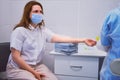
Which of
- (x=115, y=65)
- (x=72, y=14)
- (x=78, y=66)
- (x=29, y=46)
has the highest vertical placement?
(x=72, y=14)

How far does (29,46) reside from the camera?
7.18 feet

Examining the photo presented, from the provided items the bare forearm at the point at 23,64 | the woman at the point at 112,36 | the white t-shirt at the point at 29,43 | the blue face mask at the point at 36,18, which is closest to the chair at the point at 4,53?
the white t-shirt at the point at 29,43

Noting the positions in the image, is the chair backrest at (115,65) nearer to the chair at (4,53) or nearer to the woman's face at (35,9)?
the woman's face at (35,9)

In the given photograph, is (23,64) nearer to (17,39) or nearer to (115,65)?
(17,39)

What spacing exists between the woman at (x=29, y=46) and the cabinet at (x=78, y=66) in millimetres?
131

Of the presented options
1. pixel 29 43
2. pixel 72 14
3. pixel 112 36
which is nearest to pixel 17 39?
pixel 29 43

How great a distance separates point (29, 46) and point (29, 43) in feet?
0.10

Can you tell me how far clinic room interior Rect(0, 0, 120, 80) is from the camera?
2205 mm

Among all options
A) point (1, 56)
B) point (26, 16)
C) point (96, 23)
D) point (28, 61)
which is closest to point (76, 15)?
point (96, 23)

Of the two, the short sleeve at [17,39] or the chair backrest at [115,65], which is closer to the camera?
the chair backrest at [115,65]

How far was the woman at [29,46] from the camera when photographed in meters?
2.12

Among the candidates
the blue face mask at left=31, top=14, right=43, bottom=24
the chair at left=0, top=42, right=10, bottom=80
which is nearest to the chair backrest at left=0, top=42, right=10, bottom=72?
the chair at left=0, top=42, right=10, bottom=80

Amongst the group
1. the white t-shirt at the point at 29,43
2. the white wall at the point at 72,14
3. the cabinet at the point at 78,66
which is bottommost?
the cabinet at the point at 78,66

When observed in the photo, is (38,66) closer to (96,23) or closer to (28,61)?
(28,61)
